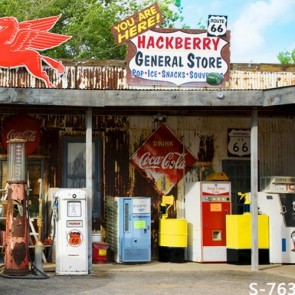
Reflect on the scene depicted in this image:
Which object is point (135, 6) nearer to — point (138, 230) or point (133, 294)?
point (138, 230)

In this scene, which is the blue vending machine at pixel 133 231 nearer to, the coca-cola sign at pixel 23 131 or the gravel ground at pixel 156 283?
the gravel ground at pixel 156 283

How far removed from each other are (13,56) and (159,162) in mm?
4276

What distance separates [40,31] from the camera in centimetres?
1739

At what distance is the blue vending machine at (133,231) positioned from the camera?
652 inches

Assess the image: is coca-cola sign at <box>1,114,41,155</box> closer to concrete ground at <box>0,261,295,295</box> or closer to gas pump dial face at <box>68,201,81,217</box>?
concrete ground at <box>0,261,295,295</box>

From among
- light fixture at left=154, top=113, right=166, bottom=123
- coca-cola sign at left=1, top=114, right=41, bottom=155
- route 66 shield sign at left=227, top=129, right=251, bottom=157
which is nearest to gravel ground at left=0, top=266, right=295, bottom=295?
coca-cola sign at left=1, top=114, right=41, bottom=155

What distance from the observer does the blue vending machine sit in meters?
16.6

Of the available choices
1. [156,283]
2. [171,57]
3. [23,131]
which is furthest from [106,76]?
[156,283]

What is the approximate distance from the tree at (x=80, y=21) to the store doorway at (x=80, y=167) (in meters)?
21.5

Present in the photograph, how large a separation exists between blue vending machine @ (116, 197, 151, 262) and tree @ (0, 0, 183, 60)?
2325 centimetres

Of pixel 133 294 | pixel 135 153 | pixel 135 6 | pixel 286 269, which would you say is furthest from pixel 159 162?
pixel 135 6

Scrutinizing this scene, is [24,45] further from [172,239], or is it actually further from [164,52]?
[172,239]

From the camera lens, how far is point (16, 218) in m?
13.5

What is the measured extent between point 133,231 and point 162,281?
10.2 feet
